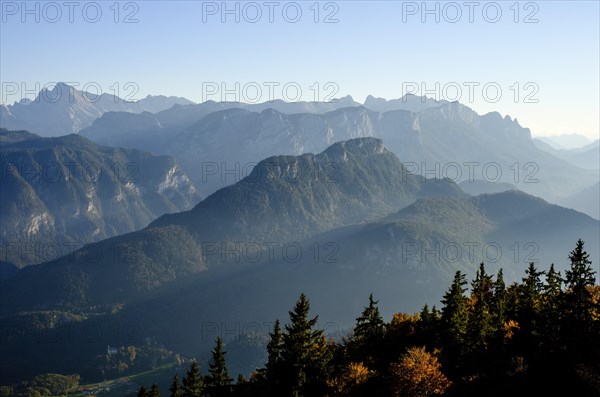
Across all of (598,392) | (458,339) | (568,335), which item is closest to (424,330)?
(458,339)

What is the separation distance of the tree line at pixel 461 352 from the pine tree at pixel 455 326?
15cm

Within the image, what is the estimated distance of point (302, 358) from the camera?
250 ft

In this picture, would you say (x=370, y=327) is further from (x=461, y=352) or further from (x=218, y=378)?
(x=218, y=378)

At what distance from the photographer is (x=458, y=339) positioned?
8038 cm

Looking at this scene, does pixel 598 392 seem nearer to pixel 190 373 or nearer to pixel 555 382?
pixel 555 382

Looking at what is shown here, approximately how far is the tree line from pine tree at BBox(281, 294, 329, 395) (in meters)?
0.14

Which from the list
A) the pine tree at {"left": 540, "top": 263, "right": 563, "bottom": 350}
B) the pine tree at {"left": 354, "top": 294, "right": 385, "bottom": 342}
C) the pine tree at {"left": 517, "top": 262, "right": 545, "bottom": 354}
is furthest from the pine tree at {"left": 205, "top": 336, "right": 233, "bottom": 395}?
the pine tree at {"left": 540, "top": 263, "right": 563, "bottom": 350}

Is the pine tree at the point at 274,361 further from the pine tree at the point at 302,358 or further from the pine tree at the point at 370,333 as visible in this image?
the pine tree at the point at 370,333

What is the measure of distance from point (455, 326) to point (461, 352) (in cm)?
453

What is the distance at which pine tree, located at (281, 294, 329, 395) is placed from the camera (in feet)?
250

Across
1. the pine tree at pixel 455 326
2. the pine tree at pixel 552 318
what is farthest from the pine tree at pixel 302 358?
the pine tree at pixel 552 318

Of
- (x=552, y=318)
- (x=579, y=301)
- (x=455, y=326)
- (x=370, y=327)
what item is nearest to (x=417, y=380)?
(x=552, y=318)

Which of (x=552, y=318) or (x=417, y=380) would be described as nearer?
(x=417, y=380)

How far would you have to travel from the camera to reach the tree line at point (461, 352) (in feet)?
207
